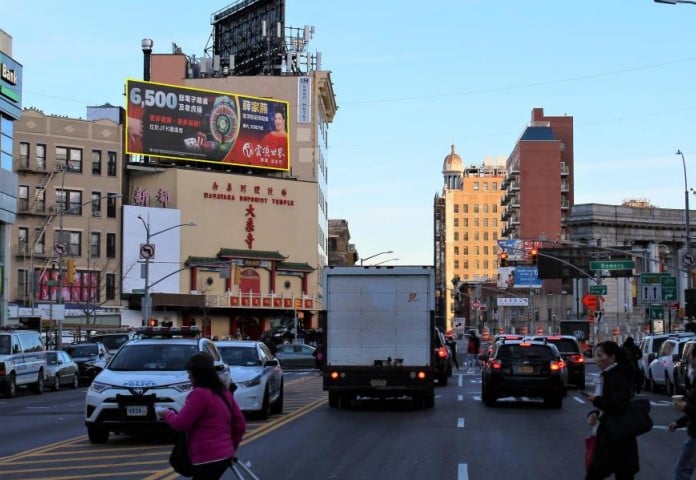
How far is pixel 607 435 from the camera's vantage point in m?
9.32

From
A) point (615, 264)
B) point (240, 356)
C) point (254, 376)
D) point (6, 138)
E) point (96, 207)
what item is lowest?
point (254, 376)

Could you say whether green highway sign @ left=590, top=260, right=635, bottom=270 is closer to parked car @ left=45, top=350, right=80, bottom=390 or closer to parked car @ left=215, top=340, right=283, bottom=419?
parked car @ left=45, top=350, right=80, bottom=390

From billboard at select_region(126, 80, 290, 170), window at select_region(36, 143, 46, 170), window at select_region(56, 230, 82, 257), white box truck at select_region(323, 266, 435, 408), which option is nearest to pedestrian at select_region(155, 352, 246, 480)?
white box truck at select_region(323, 266, 435, 408)

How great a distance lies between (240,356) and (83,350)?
Answer: 74.3ft

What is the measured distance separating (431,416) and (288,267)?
71.5 meters

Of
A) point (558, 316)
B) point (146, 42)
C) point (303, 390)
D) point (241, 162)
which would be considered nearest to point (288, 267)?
point (241, 162)

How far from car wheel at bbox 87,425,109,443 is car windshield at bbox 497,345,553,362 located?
11296mm

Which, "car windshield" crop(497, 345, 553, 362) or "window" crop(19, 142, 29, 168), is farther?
"window" crop(19, 142, 29, 168)

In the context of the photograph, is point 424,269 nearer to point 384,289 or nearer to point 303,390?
point 384,289

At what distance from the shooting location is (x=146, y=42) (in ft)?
331

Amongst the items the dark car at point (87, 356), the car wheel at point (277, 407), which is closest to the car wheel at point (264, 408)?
the car wheel at point (277, 407)

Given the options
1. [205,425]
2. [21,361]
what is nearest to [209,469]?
[205,425]

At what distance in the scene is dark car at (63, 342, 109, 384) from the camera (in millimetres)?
42697

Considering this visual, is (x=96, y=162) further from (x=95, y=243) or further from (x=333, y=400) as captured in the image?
(x=333, y=400)
